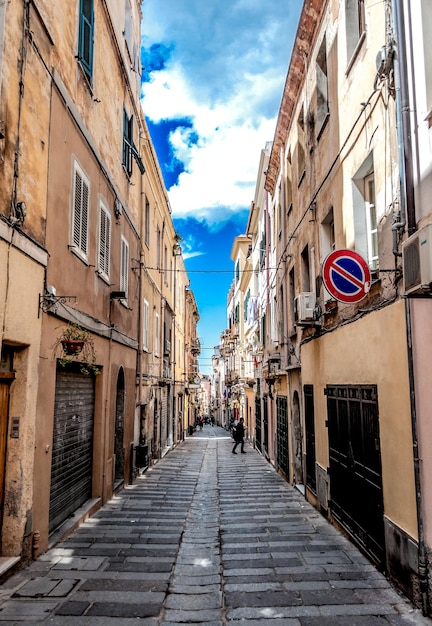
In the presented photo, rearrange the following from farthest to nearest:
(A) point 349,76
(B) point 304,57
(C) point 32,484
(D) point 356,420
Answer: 1. (B) point 304,57
2. (A) point 349,76
3. (D) point 356,420
4. (C) point 32,484

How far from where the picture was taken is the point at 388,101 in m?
6.25

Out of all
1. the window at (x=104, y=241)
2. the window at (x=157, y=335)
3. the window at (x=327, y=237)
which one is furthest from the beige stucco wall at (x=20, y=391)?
the window at (x=157, y=335)

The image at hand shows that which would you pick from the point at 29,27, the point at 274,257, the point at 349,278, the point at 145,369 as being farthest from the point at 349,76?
the point at 145,369

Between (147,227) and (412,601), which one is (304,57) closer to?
(147,227)

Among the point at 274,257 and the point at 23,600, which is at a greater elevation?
the point at 274,257

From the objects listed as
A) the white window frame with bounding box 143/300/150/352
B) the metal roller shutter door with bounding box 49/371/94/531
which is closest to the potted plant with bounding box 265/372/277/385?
the white window frame with bounding box 143/300/150/352

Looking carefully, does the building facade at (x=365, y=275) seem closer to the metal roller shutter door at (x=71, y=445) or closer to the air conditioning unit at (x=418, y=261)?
the air conditioning unit at (x=418, y=261)

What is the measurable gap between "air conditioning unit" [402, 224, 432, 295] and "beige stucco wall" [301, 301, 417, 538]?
0.76 m

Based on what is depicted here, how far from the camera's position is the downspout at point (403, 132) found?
5.60 meters

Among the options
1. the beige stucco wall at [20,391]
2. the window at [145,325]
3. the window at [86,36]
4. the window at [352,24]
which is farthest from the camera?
the window at [145,325]

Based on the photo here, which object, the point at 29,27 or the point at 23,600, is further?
the point at 29,27

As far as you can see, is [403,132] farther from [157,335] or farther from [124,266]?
[157,335]

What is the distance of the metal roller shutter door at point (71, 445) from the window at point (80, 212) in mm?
2254

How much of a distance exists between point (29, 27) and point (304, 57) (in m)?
7.26
